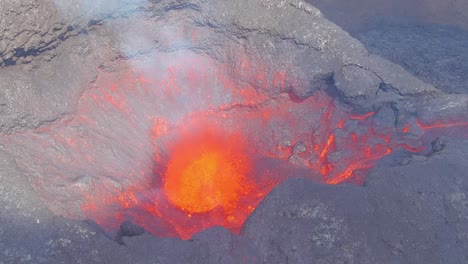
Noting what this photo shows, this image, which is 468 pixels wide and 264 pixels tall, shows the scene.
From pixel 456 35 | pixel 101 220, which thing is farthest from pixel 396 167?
pixel 456 35

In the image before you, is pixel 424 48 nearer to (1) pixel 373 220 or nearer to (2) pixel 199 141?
(2) pixel 199 141

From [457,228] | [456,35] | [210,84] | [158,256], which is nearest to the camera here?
[158,256]

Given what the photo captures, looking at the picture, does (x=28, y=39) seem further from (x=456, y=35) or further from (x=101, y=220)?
(x=456, y=35)

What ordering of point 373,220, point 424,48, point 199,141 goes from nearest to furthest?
1. point 373,220
2. point 199,141
3. point 424,48

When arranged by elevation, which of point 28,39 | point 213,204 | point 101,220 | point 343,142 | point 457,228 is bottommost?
point 213,204

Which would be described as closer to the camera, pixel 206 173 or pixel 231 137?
pixel 206 173

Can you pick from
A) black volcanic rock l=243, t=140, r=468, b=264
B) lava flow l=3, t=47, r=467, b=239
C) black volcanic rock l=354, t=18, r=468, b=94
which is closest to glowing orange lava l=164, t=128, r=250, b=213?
lava flow l=3, t=47, r=467, b=239

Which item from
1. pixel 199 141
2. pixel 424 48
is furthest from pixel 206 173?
pixel 424 48
